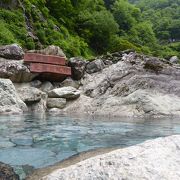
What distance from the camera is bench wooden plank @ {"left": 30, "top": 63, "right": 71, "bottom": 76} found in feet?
40.0

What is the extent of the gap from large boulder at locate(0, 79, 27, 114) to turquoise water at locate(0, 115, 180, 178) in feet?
9.06

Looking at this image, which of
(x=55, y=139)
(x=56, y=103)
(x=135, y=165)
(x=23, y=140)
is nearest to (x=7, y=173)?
(x=135, y=165)

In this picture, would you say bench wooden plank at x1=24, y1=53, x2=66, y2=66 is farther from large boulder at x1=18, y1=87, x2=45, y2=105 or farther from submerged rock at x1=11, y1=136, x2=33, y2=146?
submerged rock at x1=11, y1=136, x2=33, y2=146

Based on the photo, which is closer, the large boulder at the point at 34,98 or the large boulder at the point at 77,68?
the large boulder at the point at 34,98

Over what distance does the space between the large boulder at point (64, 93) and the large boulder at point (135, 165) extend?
8.37 metres

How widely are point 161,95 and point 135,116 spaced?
1.43m

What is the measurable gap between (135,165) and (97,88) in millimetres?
9264

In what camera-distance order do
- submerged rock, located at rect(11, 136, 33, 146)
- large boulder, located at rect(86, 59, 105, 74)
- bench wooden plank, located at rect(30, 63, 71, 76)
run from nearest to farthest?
submerged rock, located at rect(11, 136, 33, 146) → bench wooden plank, located at rect(30, 63, 71, 76) → large boulder, located at rect(86, 59, 105, 74)

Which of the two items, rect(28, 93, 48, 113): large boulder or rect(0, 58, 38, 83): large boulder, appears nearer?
rect(28, 93, 48, 113): large boulder

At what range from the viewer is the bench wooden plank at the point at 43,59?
484 inches

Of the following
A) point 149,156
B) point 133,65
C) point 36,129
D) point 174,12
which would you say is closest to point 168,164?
point 149,156

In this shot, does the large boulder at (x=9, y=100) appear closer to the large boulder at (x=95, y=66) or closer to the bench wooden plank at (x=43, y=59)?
the bench wooden plank at (x=43, y=59)

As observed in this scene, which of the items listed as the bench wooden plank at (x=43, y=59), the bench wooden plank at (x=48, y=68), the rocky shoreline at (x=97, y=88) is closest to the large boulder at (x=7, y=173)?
the rocky shoreline at (x=97, y=88)

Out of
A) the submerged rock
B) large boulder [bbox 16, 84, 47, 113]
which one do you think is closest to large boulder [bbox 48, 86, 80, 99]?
large boulder [bbox 16, 84, 47, 113]
